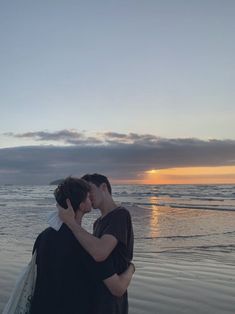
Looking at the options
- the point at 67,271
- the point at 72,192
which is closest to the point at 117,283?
the point at 67,271

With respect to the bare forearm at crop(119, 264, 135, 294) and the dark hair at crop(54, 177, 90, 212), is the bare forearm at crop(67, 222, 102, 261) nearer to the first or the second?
the dark hair at crop(54, 177, 90, 212)

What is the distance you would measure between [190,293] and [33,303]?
4.57 meters

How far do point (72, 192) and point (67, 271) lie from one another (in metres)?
0.48

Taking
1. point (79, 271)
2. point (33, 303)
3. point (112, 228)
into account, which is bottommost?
point (33, 303)

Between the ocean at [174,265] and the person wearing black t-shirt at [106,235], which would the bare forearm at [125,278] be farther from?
the ocean at [174,265]

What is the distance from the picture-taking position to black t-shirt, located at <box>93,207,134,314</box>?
286cm

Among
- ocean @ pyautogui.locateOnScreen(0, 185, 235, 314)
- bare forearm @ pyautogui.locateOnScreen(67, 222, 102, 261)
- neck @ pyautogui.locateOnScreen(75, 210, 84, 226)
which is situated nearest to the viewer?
bare forearm @ pyautogui.locateOnScreen(67, 222, 102, 261)

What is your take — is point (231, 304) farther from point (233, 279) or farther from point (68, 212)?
point (68, 212)

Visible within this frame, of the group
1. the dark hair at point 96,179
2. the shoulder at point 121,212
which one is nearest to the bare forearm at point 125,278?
the shoulder at point 121,212

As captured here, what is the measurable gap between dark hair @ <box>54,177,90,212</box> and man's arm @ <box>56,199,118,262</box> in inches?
1.1

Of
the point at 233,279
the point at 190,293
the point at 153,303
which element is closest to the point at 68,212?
the point at 153,303

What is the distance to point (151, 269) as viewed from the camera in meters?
8.73

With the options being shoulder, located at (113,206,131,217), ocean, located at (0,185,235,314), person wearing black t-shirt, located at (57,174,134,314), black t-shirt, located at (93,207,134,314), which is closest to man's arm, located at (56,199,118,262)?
person wearing black t-shirt, located at (57,174,134,314)

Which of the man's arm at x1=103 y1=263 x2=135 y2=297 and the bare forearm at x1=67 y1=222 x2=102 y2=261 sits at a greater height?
the bare forearm at x1=67 y1=222 x2=102 y2=261
